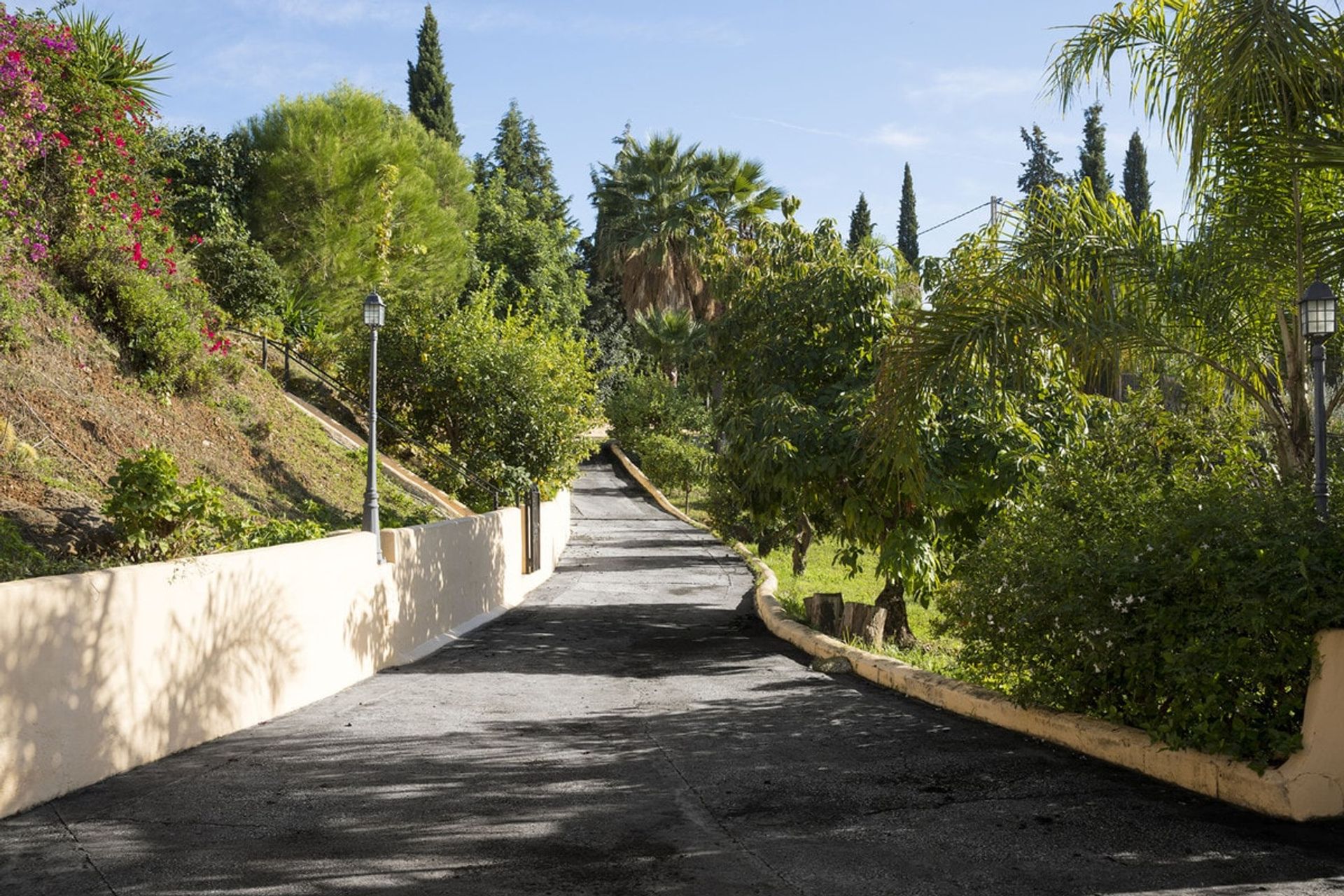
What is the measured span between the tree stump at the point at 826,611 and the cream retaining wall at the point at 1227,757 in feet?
15.9

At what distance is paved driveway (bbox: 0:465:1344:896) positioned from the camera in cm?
493

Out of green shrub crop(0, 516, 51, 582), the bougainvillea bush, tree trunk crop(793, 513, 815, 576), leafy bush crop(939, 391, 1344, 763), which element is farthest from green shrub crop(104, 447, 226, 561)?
tree trunk crop(793, 513, 815, 576)

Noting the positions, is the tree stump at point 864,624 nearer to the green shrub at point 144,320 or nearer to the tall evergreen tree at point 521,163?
the green shrub at point 144,320

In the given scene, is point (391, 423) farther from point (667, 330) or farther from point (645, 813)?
point (667, 330)

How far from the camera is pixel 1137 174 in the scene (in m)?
55.1

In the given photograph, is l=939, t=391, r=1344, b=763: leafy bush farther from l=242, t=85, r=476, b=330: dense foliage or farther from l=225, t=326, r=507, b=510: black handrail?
l=242, t=85, r=476, b=330: dense foliage

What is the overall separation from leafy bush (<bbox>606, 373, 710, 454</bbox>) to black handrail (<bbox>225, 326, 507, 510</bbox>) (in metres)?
23.6

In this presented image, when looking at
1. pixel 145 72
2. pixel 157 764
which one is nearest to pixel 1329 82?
pixel 157 764

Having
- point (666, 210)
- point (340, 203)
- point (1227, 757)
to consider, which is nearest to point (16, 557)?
point (1227, 757)

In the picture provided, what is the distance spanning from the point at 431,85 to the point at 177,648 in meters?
51.9

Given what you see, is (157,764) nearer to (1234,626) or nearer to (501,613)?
(1234,626)

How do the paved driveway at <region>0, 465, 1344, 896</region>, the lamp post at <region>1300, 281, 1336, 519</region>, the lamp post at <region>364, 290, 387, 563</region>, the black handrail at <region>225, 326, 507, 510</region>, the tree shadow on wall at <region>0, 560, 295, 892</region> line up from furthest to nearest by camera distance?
the black handrail at <region>225, 326, 507, 510</region> < the lamp post at <region>364, 290, 387, 563</region> < the lamp post at <region>1300, 281, 1336, 519</region> < the tree shadow on wall at <region>0, 560, 295, 892</region> < the paved driveway at <region>0, 465, 1344, 896</region>

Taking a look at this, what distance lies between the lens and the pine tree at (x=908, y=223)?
6234cm

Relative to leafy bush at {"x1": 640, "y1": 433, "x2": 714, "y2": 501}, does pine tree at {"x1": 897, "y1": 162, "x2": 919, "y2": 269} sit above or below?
above
